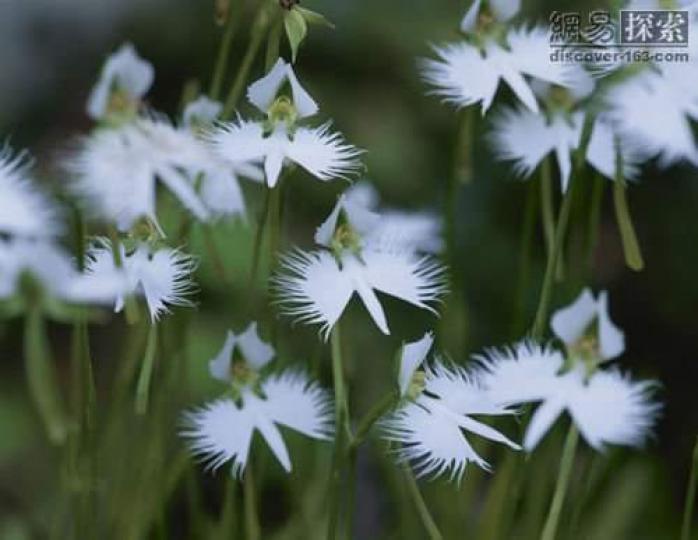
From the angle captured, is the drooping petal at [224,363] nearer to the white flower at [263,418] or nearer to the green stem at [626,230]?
the white flower at [263,418]

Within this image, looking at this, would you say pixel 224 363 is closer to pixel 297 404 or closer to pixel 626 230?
pixel 297 404

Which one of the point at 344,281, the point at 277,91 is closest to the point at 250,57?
the point at 277,91

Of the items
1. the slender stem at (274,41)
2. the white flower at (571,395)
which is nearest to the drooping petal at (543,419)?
the white flower at (571,395)

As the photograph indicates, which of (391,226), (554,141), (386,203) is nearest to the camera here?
(554,141)

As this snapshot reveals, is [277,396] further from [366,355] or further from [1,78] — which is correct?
[1,78]

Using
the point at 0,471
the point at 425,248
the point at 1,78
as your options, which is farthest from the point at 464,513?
the point at 1,78

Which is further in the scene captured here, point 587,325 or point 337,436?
point 587,325

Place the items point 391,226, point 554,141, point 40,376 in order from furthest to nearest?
point 391,226 → point 554,141 → point 40,376
